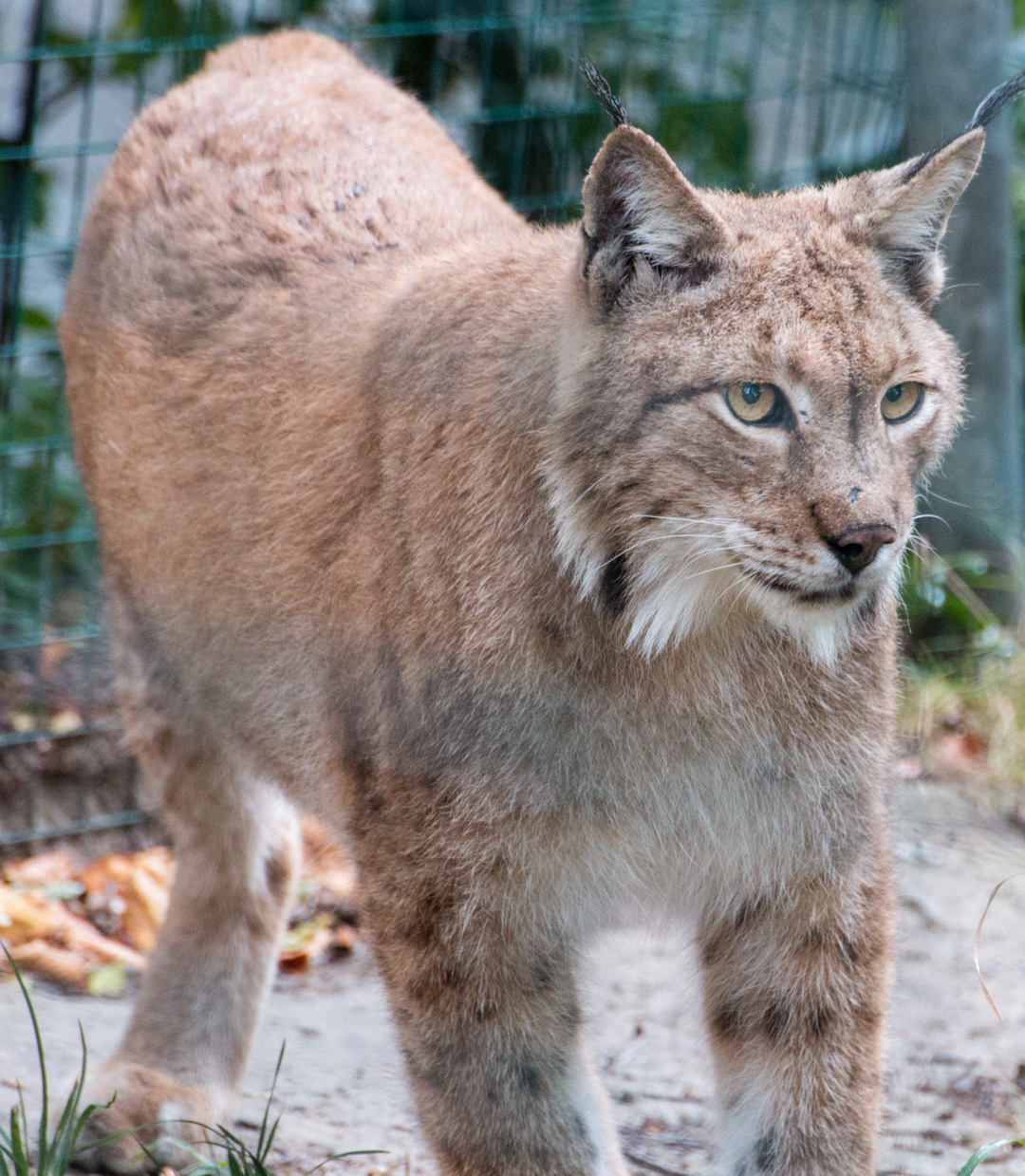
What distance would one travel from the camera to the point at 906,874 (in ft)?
13.4

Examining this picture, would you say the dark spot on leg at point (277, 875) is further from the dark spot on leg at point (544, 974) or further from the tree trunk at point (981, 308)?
the tree trunk at point (981, 308)

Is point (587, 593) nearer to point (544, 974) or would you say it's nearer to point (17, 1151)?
point (544, 974)

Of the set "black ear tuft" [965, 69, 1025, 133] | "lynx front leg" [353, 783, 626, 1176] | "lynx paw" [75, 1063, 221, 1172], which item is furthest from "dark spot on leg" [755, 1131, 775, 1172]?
"black ear tuft" [965, 69, 1025, 133]

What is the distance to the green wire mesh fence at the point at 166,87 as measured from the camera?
15.0 ft

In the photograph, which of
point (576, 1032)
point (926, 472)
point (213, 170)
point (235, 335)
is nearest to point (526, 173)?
point (213, 170)

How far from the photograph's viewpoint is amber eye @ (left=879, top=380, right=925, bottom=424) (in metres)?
2.14

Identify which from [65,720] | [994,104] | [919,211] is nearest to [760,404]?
[919,211]

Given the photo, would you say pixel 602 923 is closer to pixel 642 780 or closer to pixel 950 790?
pixel 642 780

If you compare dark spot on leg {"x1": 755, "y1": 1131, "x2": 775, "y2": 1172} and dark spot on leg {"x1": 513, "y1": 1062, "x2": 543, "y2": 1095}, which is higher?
dark spot on leg {"x1": 513, "y1": 1062, "x2": 543, "y2": 1095}

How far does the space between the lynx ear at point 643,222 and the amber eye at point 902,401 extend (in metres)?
0.31

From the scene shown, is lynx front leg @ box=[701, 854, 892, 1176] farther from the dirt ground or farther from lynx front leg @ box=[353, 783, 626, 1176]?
lynx front leg @ box=[353, 783, 626, 1176]

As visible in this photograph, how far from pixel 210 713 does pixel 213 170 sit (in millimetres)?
1155

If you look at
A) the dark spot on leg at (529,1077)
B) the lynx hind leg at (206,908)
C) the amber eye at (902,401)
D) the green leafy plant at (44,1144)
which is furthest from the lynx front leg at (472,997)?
the lynx hind leg at (206,908)

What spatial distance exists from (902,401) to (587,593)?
54 centimetres
